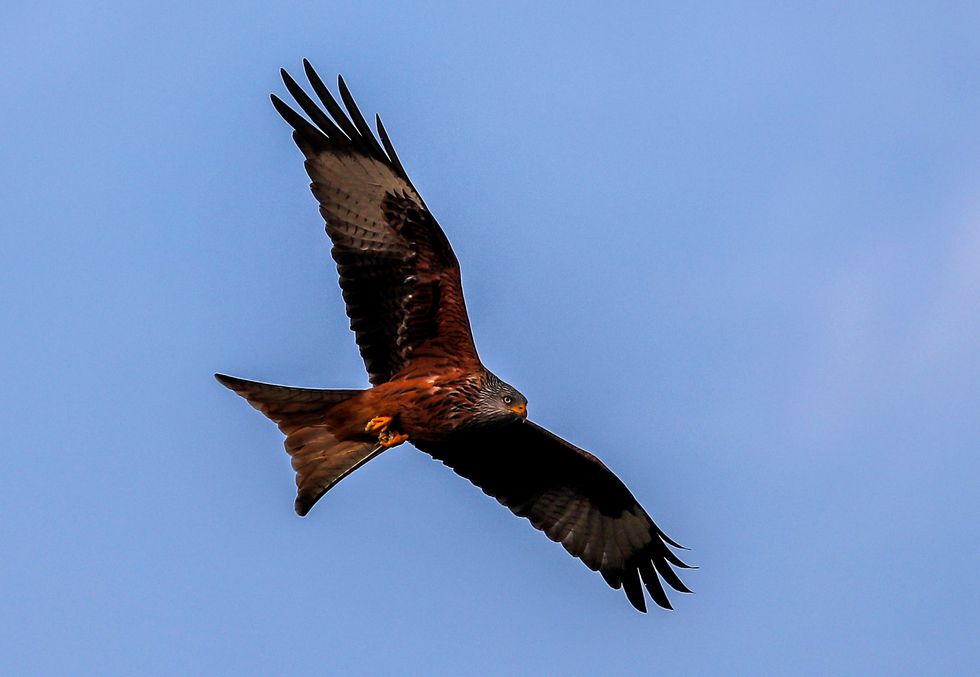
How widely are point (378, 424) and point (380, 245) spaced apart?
1410 millimetres

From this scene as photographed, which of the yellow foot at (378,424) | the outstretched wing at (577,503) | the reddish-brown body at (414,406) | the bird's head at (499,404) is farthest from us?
the outstretched wing at (577,503)

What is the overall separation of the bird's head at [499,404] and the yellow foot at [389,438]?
733mm

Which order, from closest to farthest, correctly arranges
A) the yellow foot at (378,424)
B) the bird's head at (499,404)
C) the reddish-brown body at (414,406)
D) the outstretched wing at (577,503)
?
1. the bird's head at (499,404)
2. the reddish-brown body at (414,406)
3. the yellow foot at (378,424)
4. the outstretched wing at (577,503)

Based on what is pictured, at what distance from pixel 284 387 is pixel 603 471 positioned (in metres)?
2.99

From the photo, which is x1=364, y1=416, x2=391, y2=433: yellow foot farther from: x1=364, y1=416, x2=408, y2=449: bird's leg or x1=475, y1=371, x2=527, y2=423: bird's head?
x1=475, y1=371, x2=527, y2=423: bird's head

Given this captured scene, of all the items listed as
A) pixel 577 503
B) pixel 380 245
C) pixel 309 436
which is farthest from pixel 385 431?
pixel 577 503

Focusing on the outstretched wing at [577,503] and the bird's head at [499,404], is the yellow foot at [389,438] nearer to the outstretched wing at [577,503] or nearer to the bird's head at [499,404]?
the bird's head at [499,404]

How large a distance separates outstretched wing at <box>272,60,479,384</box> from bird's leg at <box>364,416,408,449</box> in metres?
0.47

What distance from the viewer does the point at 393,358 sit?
1241cm

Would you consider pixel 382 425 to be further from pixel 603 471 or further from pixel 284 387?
pixel 603 471

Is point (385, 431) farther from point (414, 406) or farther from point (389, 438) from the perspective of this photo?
point (414, 406)

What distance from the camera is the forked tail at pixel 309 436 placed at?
11961mm

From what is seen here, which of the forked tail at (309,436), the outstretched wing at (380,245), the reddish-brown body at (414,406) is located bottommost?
the forked tail at (309,436)

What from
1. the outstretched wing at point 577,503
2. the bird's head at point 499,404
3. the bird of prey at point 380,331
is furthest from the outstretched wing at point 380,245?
the outstretched wing at point 577,503
